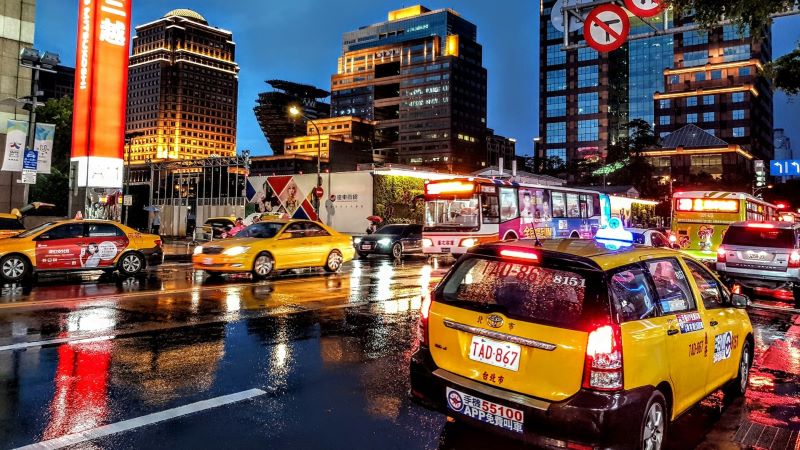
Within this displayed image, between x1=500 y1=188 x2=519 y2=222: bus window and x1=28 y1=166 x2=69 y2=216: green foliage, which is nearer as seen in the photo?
x1=500 y1=188 x2=519 y2=222: bus window

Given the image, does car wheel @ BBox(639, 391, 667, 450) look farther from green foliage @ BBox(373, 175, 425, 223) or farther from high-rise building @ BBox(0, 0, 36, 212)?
high-rise building @ BBox(0, 0, 36, 212)

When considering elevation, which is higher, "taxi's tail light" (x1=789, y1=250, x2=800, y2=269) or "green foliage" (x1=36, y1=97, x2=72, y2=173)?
"green foliage" (x1=36, y1=97, x2=72, y2=173)

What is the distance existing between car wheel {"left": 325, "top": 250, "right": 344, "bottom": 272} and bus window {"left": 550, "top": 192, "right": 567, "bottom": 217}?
10.7 m

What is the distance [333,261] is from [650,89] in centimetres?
14804

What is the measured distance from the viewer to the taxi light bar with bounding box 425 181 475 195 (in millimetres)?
19766

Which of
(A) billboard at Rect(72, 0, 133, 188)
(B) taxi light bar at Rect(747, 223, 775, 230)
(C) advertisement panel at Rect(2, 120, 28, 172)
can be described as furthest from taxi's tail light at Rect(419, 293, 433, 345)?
(A) billboard at Rect(72, 0, 133, 188)

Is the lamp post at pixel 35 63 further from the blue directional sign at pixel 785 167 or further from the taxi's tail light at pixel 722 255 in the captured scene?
the blue directional sign at pixel 785 167

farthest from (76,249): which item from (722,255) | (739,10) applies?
(722,255)

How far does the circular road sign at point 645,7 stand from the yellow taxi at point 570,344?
24.4ft

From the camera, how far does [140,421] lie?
4625 mm

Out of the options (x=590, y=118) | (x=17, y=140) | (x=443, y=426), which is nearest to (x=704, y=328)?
(x=443, y=426)

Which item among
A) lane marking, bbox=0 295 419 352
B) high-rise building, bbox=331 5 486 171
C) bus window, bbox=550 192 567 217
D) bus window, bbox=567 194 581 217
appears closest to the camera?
lane marking, bbox=0 295 419 352

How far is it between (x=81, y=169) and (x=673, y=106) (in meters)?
119

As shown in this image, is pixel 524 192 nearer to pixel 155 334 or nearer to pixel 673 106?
pixel 155 334
